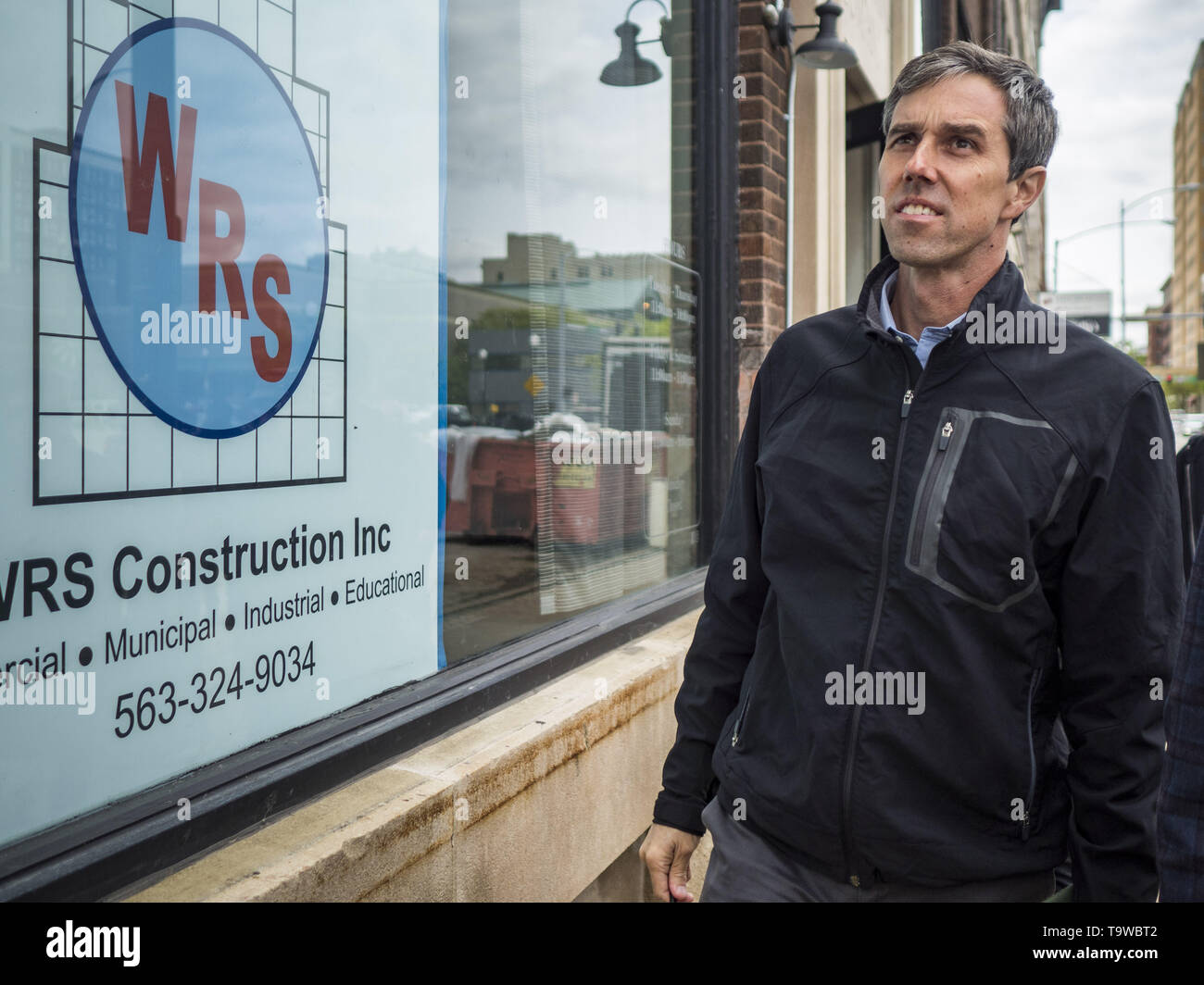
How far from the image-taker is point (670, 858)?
6.59 ft

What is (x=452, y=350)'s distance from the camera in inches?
111

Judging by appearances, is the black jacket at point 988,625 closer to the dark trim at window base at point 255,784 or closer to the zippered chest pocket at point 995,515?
the zippered chest pocket at point 995,515

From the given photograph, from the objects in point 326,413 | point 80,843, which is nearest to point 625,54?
point 326,413

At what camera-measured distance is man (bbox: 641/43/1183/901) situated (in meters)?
1.68

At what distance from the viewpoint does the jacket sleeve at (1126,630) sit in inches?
65.3

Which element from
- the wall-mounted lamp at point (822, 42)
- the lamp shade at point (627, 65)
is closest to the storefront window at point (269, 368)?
the lamp shade at point (627, 65)

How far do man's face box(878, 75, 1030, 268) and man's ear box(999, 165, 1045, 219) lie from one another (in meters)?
0.02

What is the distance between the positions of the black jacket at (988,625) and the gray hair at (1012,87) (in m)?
0.32

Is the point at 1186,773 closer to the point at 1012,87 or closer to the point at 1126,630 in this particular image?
the point at 1126,630

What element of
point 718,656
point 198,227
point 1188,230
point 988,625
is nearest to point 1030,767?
point 988,625

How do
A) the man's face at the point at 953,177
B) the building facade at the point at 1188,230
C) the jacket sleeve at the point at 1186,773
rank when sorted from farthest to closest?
the building facade at the point at 1188,230 → the man's face at the point at 953,177 → the jacket sleeve at the point at 1186,773

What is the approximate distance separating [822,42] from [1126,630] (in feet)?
13.0

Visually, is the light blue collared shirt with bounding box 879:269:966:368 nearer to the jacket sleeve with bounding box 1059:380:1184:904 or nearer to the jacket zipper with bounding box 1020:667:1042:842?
the jacket sleeve with bounding box 1059:380:1184:904

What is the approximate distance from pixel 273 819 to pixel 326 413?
0.85 meters
